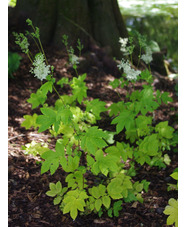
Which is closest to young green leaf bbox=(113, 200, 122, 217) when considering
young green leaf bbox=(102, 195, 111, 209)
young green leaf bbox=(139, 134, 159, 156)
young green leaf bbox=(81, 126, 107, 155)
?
young green leaf bbox=(102, 195, 111, 209)

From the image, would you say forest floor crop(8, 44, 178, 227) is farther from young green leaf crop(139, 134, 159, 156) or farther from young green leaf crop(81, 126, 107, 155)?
young green leaf crop(81, 126, 107, 155)

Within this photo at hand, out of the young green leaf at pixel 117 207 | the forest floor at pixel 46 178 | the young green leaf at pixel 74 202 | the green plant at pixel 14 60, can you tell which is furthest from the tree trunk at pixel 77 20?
the young green leaf at pixel 117 207

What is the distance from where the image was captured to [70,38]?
284 cm

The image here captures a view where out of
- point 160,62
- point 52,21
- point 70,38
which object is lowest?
point 160,62

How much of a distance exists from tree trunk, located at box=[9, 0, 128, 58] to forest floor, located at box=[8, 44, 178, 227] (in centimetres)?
24

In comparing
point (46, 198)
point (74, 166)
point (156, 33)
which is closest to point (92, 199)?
point (74, 166)

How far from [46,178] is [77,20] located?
1830mm

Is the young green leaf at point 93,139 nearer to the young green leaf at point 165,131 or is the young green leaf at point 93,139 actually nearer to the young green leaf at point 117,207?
the young green leaf at point 117,207

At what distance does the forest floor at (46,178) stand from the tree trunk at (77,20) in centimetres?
24

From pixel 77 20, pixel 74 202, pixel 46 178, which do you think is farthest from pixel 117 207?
pixel 77 20

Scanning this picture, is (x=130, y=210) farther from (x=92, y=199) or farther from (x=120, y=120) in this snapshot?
(x=120, y=120)

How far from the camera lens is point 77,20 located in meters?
3.04
